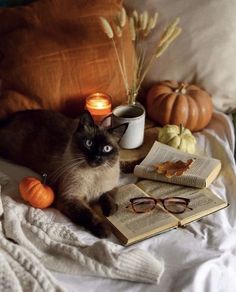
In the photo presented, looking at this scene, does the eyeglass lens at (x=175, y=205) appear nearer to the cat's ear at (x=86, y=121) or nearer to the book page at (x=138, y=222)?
the book page at (x=138, y=222)

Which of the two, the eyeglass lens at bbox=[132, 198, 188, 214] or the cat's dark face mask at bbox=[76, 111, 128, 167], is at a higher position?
the cat's dark face mask at bbox=[76, 111, 128, 167]

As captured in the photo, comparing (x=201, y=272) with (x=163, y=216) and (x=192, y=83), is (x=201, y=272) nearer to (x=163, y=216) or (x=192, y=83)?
(x=163, y=216)

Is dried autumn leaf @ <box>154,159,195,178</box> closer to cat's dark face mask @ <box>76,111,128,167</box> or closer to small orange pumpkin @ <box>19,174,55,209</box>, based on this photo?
cat's dark face mask @ <box>76,111,128,167</box>

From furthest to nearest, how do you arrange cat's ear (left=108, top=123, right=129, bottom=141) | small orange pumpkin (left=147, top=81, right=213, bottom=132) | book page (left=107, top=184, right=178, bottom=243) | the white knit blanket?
small orange pumpkin (left=147, top=81, right=213, bottom=132)
cat's ear (left=108, top=123, right=129, bottom=141)
book page (left=107, top=184, right=178, bottom=243)
the white knit blanket

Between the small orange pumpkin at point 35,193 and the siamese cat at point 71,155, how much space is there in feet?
0.13

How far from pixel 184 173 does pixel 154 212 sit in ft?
0.58

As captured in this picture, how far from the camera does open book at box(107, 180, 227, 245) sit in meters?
1.15

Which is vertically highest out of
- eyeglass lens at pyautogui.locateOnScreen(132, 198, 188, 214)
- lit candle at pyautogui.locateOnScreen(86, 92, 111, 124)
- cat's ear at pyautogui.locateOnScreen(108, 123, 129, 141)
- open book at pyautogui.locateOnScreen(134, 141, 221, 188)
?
cat's ear at pyautogui.locateOnScreen(108, 123, 129, 141)

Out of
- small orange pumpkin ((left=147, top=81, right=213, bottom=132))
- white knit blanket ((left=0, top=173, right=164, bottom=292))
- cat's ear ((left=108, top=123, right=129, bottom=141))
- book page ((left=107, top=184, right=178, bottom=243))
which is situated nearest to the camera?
white knit blanket ((left=0, top=173, right=164, bottom=292))

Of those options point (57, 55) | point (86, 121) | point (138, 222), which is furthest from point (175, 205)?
point (57, 55)

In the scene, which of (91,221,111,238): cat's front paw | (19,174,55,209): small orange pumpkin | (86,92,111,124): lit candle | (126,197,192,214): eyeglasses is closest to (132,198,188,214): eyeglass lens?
(126,197,192,214): eyeglasses

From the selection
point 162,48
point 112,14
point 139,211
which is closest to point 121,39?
point 112,14

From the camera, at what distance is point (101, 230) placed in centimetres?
115

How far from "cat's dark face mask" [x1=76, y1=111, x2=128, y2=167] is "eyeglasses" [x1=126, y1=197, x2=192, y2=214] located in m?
0.13
